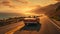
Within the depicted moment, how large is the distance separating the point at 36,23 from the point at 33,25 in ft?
3.29

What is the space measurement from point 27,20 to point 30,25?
3.48ft

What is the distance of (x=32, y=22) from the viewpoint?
39219mm

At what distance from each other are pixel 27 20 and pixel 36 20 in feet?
5.45

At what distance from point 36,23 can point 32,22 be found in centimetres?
181

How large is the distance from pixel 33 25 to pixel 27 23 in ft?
4.32

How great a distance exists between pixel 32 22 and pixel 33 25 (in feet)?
3.49

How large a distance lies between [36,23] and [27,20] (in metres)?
2.03

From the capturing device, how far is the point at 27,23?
39.5 meters

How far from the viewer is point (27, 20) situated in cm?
3984

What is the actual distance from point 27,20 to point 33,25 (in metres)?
1.45

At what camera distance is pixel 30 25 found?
3978 centimetres

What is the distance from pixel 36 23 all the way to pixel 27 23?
7.08 feet
